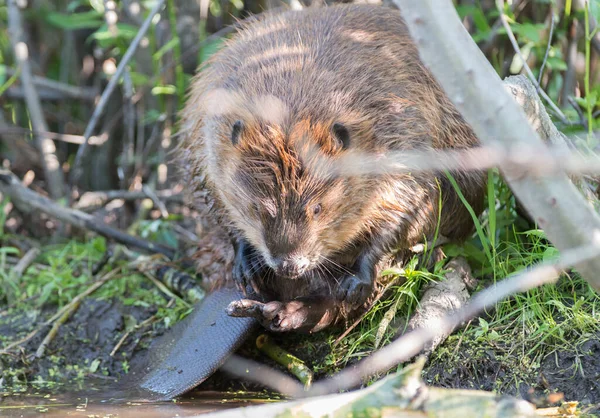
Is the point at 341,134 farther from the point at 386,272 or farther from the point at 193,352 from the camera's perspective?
the point at 193,352

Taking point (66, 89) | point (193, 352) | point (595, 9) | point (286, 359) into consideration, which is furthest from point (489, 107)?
point (66, 89)

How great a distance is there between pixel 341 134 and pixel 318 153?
10 centimetres

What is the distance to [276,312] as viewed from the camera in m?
2.52

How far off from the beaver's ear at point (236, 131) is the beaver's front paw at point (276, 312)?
1.61 ft

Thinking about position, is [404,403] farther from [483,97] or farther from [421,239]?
[421,239]

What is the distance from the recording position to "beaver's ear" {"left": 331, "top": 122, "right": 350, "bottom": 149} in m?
2.39

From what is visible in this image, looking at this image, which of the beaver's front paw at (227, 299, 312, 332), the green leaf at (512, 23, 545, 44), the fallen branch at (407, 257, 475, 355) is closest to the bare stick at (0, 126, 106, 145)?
the beaver's front paw at (227, 299, 312, 332)

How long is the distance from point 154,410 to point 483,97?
4.75ft

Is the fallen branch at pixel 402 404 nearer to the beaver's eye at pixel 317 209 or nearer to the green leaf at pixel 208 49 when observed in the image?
the beaver's eye at pixel 317 209

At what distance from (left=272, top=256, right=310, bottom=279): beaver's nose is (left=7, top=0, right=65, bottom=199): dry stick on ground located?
93.9 inches

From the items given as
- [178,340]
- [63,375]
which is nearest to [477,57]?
[178,340]

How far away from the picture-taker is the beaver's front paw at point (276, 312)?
2.46m

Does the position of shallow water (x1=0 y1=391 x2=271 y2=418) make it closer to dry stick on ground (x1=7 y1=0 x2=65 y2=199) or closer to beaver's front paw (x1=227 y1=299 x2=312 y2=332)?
beaver's front paw (x1=227 y1=299 x2=312 y2=332)

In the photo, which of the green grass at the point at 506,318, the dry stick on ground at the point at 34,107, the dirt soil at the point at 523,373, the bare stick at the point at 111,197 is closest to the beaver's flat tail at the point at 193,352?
the green grass at the point at 506,318
